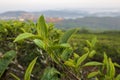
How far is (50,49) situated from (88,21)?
159432 millimetres

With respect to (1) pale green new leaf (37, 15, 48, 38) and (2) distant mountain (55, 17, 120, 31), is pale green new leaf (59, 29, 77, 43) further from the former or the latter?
(2) distant mountain (55, 17, 120, 31)

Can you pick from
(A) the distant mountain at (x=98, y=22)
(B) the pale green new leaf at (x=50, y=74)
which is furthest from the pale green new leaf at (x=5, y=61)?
(A) the distant mountain at (x=98, y=22)

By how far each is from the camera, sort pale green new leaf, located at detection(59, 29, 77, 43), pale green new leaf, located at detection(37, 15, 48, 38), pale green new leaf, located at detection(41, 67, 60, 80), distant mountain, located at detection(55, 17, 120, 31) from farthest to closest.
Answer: distant mountain, located at detection(55, 17, 120, 31) → pale green new leaf, located at detection(59, 29, 77, 43) → pale green new leaf, located at detection(41, 67, 60, 80) → pale green new leaf, located at detection(37, 15, 48, 38)

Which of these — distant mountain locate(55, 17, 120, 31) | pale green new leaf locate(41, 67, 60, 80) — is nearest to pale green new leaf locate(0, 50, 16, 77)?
pale green new leaf locate(41, 67, 60, 80)

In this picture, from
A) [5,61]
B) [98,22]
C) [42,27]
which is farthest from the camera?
[98,22]

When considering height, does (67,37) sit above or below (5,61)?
above

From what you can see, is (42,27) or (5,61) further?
(5,61)

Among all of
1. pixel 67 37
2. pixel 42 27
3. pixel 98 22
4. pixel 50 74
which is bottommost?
pixel 98 22

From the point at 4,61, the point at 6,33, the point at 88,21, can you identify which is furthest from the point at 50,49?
the point at 88,21

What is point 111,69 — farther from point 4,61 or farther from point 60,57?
point 4,61

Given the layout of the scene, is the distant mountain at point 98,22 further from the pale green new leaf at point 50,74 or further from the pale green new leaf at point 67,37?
the pale green new leaf at point 50,74

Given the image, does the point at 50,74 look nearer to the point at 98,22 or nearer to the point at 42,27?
the point at 42,27

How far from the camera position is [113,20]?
176m

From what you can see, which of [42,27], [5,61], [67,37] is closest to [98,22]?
[67,37]
